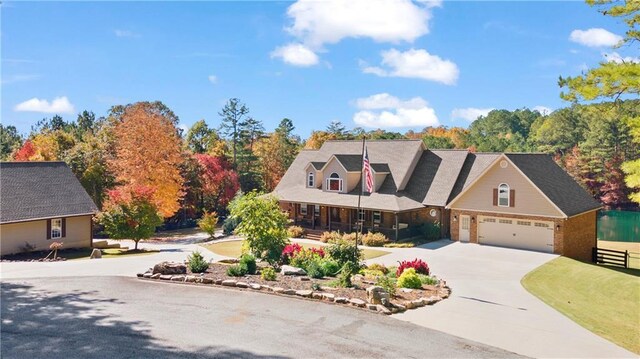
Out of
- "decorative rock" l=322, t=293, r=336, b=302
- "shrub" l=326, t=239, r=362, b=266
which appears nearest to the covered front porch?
"shrub" l=326, t=239, r=362, b=266

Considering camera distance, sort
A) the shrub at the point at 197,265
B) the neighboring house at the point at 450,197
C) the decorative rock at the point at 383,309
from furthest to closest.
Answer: the neighboring house at the point at 450,197, the shrub at the point at 197,265, the decorative rock at the point at 383,309

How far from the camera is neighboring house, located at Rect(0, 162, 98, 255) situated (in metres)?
27.6

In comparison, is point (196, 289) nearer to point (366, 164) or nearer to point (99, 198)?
point (366, 164)

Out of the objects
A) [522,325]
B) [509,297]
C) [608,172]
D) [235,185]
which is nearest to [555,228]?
[509,297]

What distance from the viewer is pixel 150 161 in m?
43.5

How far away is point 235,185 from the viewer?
56.1 meters

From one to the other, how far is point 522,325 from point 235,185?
44521 mm

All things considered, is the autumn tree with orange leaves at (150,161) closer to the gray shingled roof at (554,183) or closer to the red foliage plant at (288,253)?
the red foliage plant at (288,253)

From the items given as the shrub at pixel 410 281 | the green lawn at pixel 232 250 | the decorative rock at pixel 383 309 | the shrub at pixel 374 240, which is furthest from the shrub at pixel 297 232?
the decorative rock at pixel 383 309

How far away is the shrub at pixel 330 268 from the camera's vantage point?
2005cm

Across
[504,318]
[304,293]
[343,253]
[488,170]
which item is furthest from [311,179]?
[504,318]

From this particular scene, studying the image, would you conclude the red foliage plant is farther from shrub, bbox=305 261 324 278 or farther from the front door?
the front door

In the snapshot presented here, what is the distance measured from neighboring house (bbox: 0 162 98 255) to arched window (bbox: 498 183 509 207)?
27325mm

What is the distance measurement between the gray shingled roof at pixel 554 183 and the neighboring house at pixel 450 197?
89 millimetres
